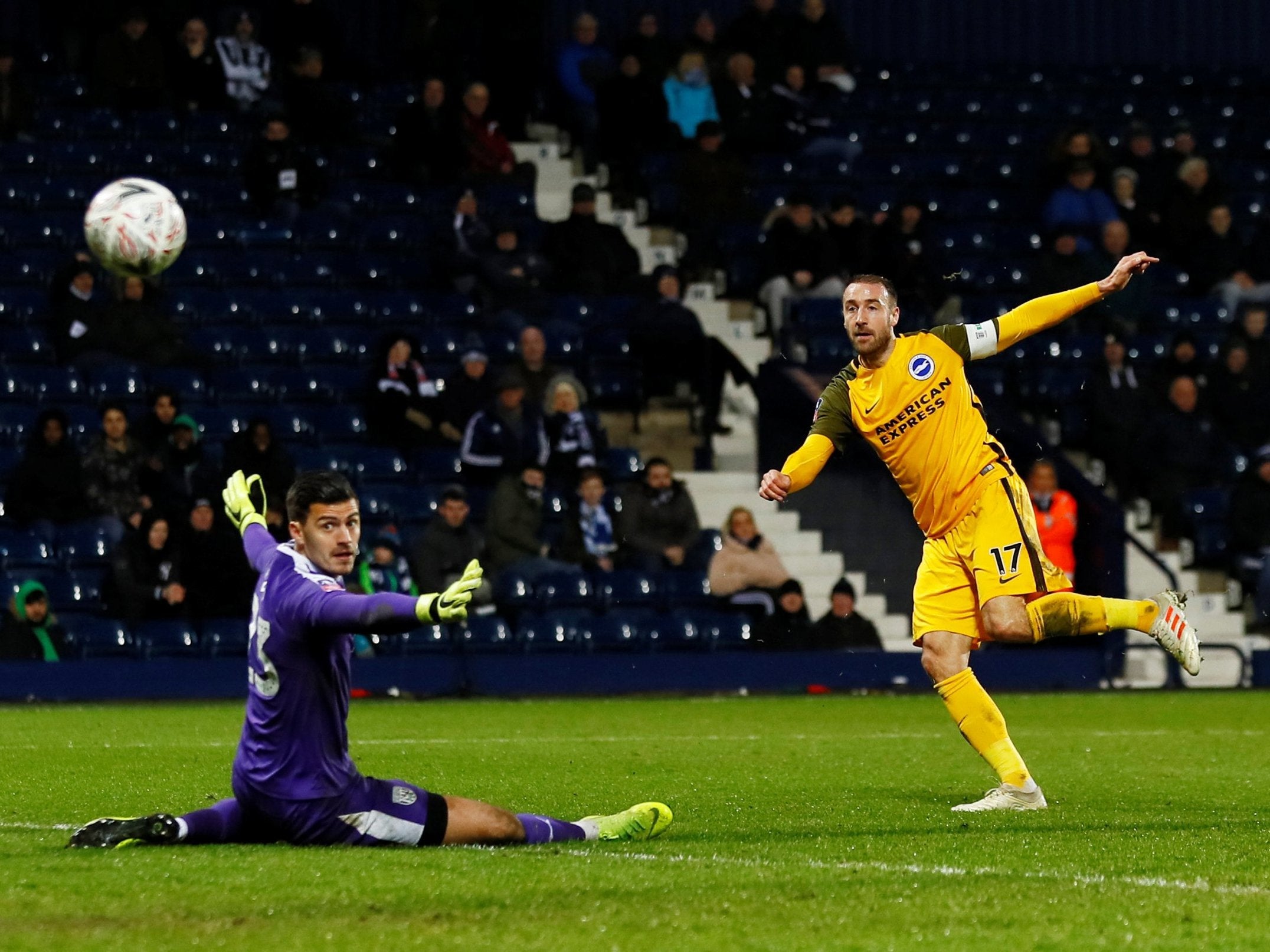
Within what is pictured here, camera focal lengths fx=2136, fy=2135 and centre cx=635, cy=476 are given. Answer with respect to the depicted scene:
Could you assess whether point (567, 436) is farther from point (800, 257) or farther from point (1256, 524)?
point (1256, 524)

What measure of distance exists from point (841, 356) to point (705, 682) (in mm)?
4093

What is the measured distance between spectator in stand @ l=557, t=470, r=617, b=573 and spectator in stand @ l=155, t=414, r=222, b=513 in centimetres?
310

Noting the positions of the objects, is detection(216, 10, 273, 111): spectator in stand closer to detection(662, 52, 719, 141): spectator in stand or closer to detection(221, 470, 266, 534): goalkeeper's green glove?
detection(662, 52, 719, 141): spectator in stand

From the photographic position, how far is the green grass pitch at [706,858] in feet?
18.0

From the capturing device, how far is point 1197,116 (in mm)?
26734

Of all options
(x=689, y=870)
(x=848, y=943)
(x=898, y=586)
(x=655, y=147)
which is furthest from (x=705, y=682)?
(x=848, y=943)

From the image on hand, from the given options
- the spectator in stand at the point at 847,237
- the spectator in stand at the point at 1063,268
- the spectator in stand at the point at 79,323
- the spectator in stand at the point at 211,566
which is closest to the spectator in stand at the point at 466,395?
the spectator in stand at the point at 211,566

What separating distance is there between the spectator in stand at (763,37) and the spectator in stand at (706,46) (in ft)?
1.36

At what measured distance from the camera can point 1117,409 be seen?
20688 mm

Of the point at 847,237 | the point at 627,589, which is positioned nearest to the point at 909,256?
the point at 847,237

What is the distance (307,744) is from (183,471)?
11.3 meters

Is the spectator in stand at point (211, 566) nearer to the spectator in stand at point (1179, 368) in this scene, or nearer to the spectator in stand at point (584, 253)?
the spectator in stand at point (584, 253)

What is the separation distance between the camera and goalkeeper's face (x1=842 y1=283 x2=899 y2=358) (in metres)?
8.95

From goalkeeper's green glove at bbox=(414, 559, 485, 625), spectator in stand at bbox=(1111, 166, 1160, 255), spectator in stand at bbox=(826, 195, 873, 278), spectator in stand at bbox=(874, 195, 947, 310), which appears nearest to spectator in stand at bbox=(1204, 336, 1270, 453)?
spectator in stand at bbox=(1111, 166, 1160, 255)
